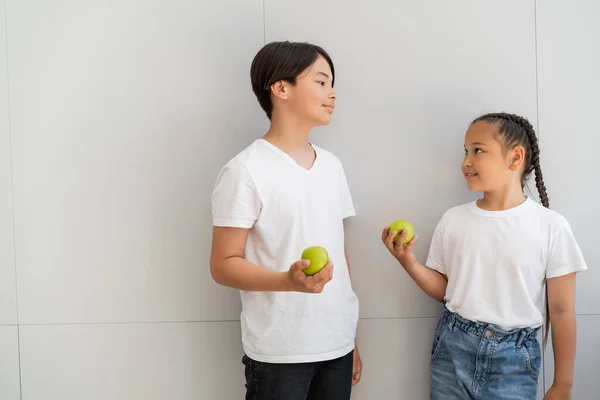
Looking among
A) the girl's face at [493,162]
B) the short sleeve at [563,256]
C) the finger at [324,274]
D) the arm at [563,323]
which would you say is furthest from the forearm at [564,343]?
the finger at [324,274]

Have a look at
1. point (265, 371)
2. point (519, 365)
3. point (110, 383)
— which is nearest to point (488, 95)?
point (519, 365)

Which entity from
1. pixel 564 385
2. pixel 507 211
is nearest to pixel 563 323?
pixel 564 385

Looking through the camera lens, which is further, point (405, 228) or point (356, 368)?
point (356, 368)

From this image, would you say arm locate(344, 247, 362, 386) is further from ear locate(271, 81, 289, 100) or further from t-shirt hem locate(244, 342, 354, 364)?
ear locate(271, 81, 289, 100)

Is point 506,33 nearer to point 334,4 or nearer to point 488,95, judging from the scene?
point 488,95

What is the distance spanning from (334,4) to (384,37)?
17 cm

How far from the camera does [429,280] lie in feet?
4.12

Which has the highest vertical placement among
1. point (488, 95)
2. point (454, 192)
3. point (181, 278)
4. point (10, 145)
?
point (488, 95)

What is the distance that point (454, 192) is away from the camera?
1.37 metres

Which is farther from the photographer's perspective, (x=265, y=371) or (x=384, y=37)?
(x=384, y=37)

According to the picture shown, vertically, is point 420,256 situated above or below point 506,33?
below

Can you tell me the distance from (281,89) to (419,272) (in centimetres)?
58

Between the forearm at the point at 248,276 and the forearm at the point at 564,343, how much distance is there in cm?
66

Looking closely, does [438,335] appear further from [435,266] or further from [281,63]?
[281,63]
